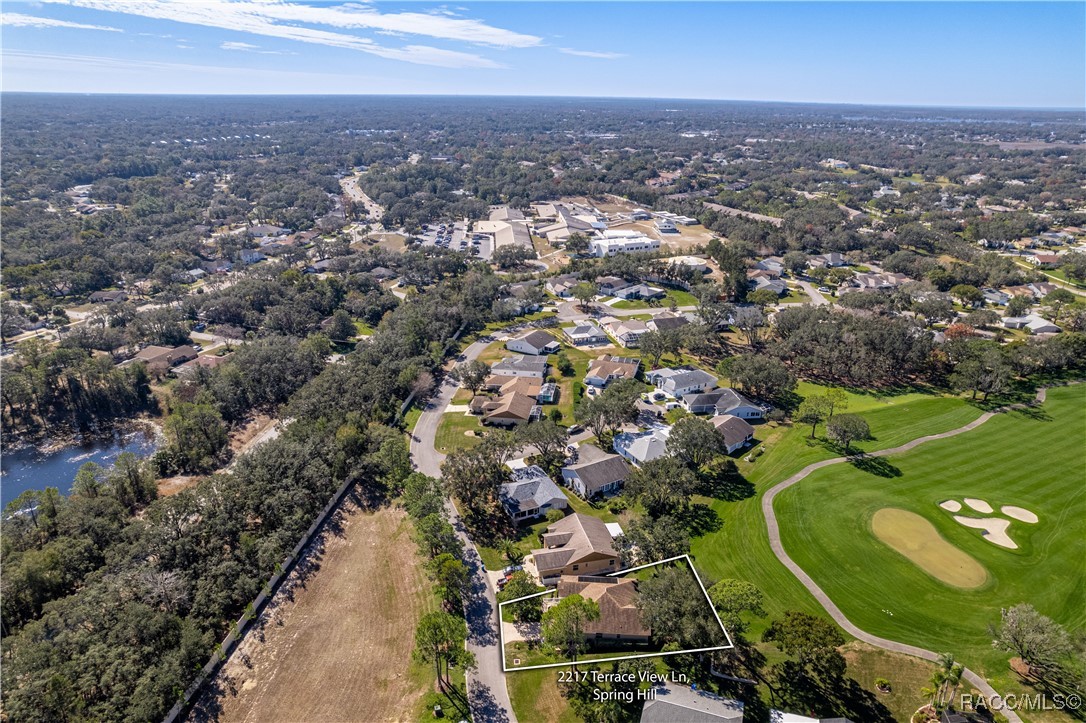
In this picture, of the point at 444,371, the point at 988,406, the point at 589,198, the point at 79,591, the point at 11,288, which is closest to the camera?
the point at 79,591

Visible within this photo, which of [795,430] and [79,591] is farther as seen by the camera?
[795,430]

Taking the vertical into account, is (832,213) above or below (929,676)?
above

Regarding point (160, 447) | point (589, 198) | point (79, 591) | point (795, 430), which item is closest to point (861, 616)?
point (795, 430)

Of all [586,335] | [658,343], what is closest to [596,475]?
[658,343]

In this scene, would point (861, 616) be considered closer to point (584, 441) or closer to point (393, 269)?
point (584, 441)

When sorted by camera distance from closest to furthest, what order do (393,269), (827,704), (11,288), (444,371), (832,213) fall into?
1. (827,704)
2. (444,371)
3. (11,288)
4. (393,269)
5. (832,213)

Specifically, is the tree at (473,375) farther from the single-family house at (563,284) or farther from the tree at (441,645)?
the single-family house at (563,284)

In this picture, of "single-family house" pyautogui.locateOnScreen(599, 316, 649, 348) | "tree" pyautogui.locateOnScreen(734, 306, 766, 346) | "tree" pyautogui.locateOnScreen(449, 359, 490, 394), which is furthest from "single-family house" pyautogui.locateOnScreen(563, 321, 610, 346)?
"tree" pyautogui.locateOnScreen(734, 306, 766, 346)

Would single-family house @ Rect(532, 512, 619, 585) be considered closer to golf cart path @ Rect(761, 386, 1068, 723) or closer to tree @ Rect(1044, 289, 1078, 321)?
golf cart path @ Rect(761, 386, 1068, 723)
